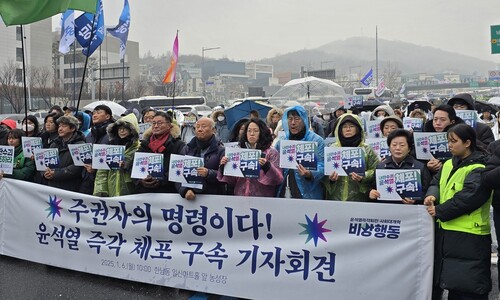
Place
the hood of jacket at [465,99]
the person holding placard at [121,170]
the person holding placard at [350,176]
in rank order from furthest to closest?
the hood of jacket at [465,99] < the person holding placard at [121,170] < the person holding placard at [350,176]

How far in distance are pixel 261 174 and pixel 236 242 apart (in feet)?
2.21

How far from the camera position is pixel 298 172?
14.8ft

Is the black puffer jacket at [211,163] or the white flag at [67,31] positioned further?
the white flag at [67,31]

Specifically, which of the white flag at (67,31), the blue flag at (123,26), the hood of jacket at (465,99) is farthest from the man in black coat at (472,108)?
the blue flag at (123,26)

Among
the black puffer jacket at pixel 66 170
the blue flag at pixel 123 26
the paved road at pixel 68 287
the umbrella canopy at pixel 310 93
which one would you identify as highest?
the blue flag at pixel 123 26

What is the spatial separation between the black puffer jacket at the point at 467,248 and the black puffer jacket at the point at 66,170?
3.98 meters

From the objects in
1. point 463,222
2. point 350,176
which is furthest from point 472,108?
point 463,222

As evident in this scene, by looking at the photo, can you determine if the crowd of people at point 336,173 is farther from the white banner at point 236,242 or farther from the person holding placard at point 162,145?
the white banner at point 236,242

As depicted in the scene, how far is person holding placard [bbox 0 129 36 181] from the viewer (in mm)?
5953

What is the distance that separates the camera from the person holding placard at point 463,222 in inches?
135

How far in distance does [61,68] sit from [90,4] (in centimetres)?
7490

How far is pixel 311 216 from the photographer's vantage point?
416 cm

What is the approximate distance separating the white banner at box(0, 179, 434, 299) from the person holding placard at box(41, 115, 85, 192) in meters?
0.22

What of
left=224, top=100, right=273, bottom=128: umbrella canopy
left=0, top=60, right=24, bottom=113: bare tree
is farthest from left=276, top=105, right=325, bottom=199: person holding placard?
left=0, top=60, right=24, bottom=113: bare tree
